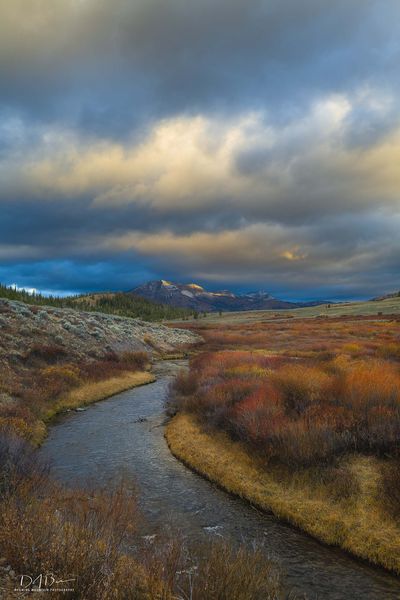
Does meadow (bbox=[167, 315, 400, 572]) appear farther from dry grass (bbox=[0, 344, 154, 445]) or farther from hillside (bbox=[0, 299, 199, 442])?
hillside (bbox=[0, 299, 199, 442])

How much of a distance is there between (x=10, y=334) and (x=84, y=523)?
30.6 m

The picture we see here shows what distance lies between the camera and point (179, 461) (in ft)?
52.8

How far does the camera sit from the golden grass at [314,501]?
9.62 meters

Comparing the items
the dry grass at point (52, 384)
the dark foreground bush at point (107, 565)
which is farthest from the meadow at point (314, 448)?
the dry grass at point (52, 384)

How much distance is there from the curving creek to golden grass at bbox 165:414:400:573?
337 mm

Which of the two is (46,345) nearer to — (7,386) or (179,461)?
(7,386)

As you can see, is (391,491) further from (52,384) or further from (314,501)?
(52,384)

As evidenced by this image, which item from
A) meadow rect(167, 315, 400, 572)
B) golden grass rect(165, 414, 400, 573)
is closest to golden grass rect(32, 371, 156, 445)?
meadow rect(167, 315, 400, 572)

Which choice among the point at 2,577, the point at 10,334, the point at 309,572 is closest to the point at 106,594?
the point at 2,577

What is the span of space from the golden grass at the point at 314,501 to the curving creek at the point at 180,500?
337 millimetres

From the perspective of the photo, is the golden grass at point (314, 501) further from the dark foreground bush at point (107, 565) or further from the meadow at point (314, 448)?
the dark foreground bush at point (107, 565)

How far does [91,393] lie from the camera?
2788 centimetres

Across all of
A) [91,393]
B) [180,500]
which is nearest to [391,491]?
[180,500]

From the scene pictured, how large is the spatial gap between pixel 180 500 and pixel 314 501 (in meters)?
4.20
